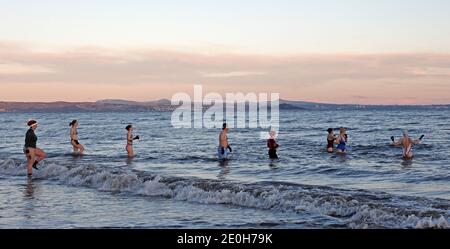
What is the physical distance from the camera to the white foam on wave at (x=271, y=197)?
10.4 m

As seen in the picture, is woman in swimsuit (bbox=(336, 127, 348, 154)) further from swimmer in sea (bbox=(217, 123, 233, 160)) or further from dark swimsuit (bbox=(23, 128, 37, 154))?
dark swimsuit (bbox=(23, 128, 37, 154))

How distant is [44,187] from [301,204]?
7726 mm

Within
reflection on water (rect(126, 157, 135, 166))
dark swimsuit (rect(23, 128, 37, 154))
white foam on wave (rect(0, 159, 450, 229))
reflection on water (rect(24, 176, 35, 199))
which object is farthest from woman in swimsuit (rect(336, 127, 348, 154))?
reflection on water (rect(24, 176, 35, 199))

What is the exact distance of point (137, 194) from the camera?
14.5 meters

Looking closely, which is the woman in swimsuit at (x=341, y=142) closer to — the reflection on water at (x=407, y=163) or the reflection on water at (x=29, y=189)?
the reflection on water at (x=407, y=163)

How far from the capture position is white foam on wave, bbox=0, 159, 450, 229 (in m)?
10.4

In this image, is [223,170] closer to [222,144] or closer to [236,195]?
[222,144]

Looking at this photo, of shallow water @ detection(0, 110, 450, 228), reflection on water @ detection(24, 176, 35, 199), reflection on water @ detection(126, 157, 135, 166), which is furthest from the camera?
reflection on water @ detection(126, 157, 135, 166)

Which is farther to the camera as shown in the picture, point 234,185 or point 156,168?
point 156,168

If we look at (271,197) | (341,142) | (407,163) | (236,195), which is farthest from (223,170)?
(341,142)

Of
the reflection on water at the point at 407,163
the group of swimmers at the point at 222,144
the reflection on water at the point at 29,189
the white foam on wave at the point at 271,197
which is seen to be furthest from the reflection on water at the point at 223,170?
the reflection on water at the point at 407,163
